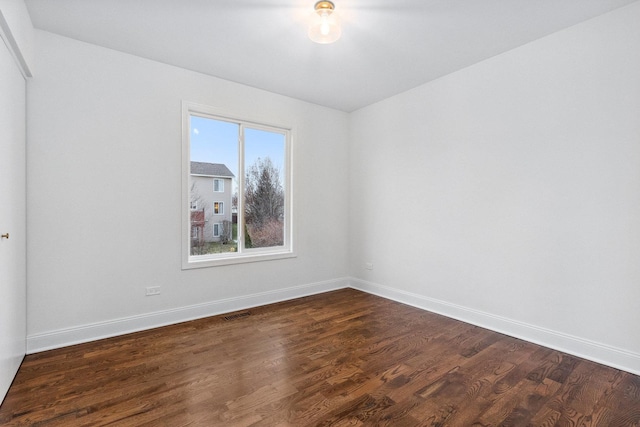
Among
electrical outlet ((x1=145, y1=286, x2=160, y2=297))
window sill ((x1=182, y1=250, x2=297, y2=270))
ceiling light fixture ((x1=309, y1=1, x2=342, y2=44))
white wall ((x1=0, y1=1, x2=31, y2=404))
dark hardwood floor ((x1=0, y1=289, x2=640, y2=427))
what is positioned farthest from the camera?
window sill ((x1=182, y1=250, x2=297, y2=270))

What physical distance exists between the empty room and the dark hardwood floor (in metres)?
0.02

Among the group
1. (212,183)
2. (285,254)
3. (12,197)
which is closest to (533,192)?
(285,254)

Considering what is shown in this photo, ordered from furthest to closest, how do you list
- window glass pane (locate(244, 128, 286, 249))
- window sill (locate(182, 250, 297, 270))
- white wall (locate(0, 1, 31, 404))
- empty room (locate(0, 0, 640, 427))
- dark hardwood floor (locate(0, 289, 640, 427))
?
1. window glass pane (locate(244, 128, 286, 249))
2. window sill (locate(182, 250, 297, 270))
3. empty room (locate(0, 0, 640, 427))
4. white wall (locate(0, 1, 31, 404))
5. dark hardwood floor (locate(0, 289, 640, 427))

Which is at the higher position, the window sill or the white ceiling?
the white ceiling

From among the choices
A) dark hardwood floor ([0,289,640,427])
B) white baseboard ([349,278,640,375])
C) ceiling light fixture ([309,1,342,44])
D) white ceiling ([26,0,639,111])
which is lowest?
dark hardwood floor ([0,289,640,427])

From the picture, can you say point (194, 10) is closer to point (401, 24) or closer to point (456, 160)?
point (401, 24)

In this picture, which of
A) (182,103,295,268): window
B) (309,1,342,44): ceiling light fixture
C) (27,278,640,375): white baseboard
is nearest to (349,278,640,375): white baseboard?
(27,278,640,375): white baseboard

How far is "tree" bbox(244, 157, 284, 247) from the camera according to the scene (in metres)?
3.98

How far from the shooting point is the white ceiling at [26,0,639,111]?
2.31 m

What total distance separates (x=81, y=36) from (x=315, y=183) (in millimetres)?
2918

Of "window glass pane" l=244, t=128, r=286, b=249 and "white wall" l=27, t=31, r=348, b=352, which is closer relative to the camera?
"white wall" l=27, t=31, r=348, b=352

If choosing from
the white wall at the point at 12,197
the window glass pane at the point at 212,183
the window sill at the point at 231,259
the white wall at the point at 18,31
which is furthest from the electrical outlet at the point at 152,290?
the white wall at the point at 18,31

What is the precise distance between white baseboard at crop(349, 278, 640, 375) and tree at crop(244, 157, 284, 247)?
1.82 m

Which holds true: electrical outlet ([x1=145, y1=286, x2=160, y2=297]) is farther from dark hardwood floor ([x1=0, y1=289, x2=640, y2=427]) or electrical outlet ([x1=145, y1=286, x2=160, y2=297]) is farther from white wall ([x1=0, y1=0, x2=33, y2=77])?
white wall ([x1=0, y1=0, x2=33, y2=77])
